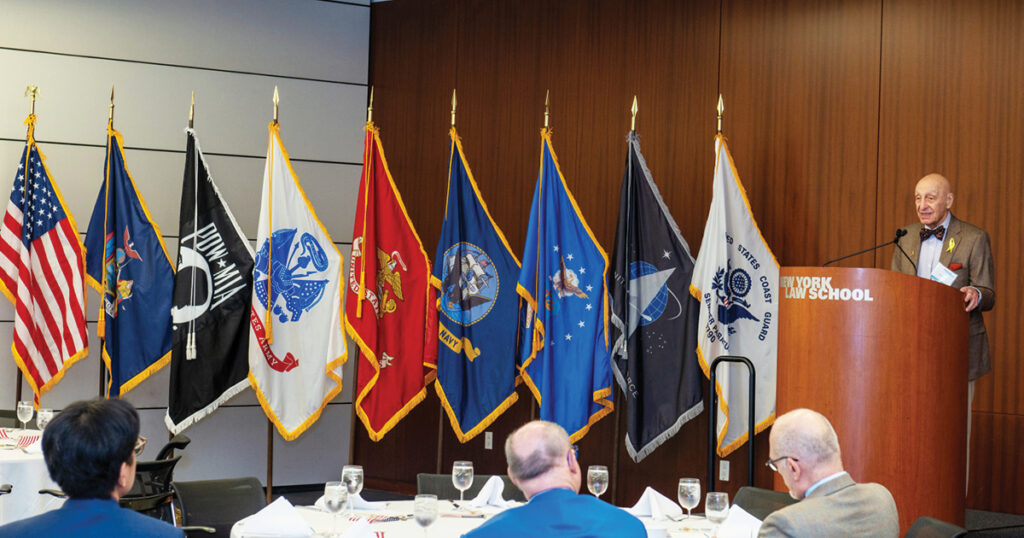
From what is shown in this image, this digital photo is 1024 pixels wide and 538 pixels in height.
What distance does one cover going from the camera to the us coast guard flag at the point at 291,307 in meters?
6.76

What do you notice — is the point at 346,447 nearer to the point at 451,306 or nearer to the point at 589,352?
the point at 451,306

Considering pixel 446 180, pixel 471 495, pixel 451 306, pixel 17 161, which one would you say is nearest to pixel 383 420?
pixel 451 306

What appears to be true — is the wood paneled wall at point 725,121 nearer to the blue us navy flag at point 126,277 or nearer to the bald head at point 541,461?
the blue us navy flag at point 126,277

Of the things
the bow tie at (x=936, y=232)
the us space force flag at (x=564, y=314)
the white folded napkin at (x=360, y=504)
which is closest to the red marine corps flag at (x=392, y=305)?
the us space force flag at (x=564, y=314)

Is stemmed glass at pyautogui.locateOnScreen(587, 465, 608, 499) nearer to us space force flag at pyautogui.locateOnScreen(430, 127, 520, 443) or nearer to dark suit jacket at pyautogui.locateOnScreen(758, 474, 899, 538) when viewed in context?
dark suit jacket at pyautogui.locateOnScreen(758, 474, 899, 538)

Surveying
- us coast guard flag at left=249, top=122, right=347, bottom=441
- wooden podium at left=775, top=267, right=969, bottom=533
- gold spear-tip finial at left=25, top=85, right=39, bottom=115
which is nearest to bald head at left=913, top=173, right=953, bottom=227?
wooden podium at left=775, top=267, right=969, bottom=533

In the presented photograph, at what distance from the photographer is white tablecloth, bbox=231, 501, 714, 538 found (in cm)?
324

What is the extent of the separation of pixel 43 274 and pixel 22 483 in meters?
2.33

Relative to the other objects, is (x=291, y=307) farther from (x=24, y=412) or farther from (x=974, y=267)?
(x=974, y=267)

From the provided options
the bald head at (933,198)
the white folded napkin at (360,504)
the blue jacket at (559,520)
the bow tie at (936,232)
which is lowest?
the white folded napkin at (360,504)

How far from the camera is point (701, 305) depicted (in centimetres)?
621

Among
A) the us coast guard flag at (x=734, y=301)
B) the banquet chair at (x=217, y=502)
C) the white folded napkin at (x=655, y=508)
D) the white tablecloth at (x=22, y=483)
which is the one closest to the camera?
the white folded napkin at (x=655, y=508)

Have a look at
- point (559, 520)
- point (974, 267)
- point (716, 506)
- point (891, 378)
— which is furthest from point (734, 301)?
point (559, 520)

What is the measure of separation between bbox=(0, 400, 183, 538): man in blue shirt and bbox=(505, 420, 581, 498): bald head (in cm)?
84
